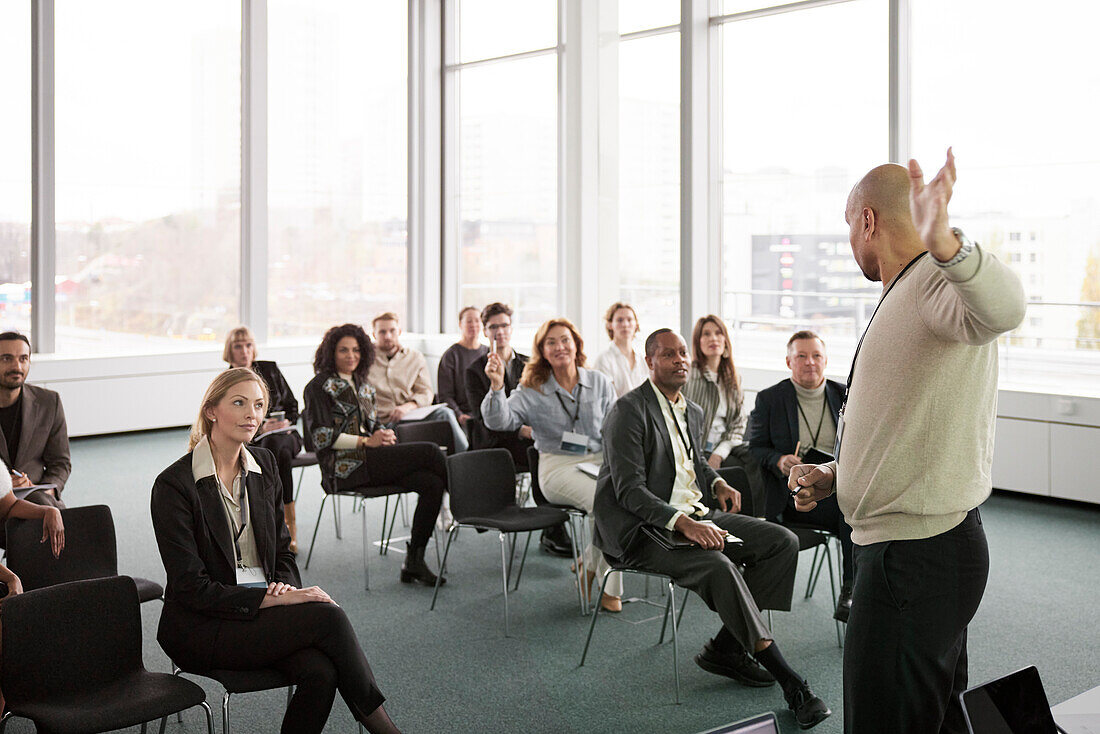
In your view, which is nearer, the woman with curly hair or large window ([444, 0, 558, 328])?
the woman with curly hair

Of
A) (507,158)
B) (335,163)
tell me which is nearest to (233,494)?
(507,158)

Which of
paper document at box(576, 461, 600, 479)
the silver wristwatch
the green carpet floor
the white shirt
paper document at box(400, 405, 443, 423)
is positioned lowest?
the green carpet floor

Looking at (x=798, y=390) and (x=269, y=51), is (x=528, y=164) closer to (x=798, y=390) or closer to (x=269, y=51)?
(x=269, y=51)

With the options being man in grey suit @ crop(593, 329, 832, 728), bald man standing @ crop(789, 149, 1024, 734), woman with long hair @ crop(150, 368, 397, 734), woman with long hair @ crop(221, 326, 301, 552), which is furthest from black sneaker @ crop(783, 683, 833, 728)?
woman with long hair @ crop(221, 326, 301, 552)

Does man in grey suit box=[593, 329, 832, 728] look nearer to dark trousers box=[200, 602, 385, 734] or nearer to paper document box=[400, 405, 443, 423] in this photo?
dark trousers box=[200, 602, 385, 734]

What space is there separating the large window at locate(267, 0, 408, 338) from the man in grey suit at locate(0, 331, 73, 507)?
6161mm

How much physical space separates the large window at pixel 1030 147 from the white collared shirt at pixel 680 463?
401 cm

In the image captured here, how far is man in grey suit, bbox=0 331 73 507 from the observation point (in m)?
4.63

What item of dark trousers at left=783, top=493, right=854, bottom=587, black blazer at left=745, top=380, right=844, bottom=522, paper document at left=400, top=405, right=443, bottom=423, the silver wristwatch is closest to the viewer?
the silver wristwatch

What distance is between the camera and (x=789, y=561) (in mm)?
3953

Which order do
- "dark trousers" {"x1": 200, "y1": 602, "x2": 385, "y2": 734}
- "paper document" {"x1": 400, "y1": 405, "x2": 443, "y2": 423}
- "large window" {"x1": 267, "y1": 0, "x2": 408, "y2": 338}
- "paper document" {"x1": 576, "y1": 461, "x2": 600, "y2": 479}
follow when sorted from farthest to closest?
"large window" {"x1": 267, "y1": 0, "x2": 408, "y2": 338} < "paper document" {"x1": 400, "y1": 405, "x2": 443, "y2": 423} < "paper document" {"x1": 576, "y1": 461, "x2": 600, "y2": 479} < "dark trousers" {"x1": 200, "y1": 602, "x2": 385, "y2": 734}

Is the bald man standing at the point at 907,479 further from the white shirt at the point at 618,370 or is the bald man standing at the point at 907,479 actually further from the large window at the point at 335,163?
the large window at the point at 335,163

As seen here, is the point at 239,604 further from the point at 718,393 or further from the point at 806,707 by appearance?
the point at 718,393

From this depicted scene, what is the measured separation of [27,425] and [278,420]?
1437 mm
